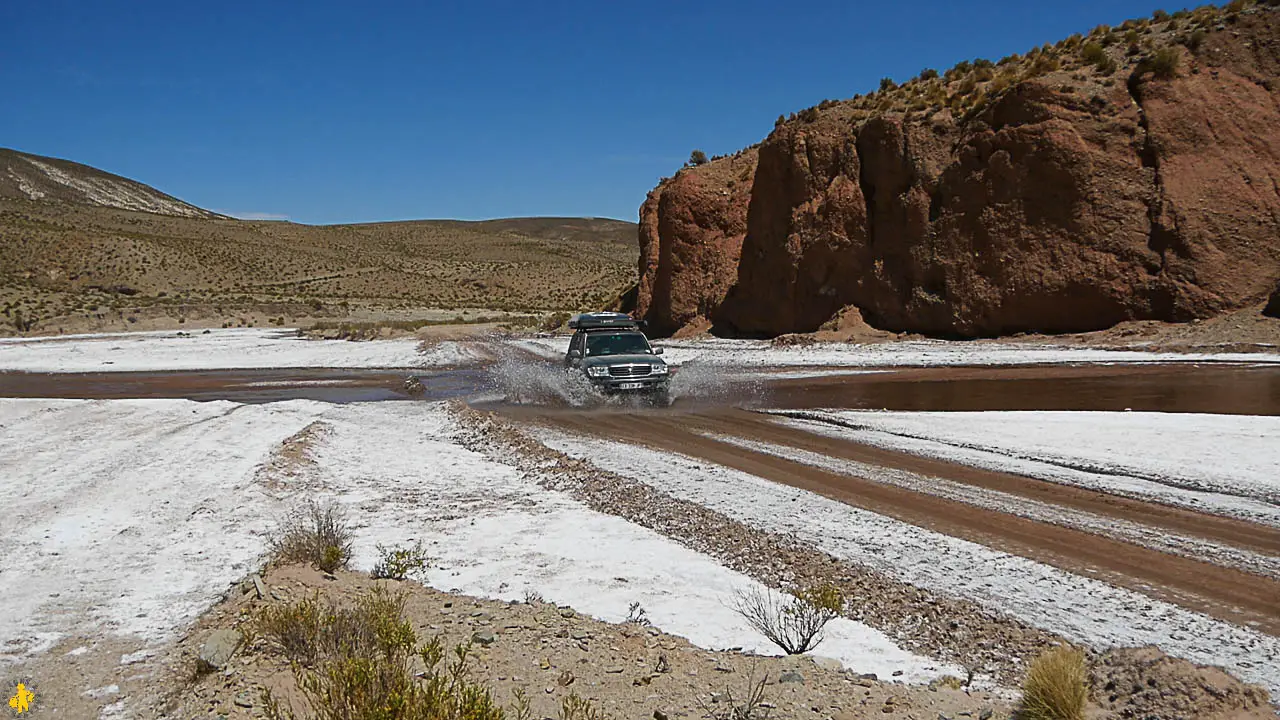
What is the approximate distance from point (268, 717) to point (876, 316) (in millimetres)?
35121

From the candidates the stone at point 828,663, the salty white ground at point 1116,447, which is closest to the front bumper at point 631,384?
the salty white ground at point 1116,447

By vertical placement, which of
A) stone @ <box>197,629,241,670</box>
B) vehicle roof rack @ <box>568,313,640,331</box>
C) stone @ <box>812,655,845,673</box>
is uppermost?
vehicle roof rack @ <box>568,313,640,331</box>

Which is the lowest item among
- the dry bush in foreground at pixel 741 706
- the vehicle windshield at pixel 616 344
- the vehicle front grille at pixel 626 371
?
the dry bush in foreground at pixel 741 706

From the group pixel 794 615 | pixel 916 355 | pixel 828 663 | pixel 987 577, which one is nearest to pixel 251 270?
pixel 916 355

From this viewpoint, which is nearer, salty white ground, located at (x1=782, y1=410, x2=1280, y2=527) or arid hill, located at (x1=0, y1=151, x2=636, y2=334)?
salty white ground, located at (x1=782, y1=410, x2=1280, y2=527)

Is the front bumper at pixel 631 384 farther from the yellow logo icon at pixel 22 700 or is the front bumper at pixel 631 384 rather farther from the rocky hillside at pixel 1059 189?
the rocky hillside at pixel 1059 189

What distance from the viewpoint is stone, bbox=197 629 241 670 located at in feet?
17.0

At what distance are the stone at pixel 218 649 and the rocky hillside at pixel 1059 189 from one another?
105 feet

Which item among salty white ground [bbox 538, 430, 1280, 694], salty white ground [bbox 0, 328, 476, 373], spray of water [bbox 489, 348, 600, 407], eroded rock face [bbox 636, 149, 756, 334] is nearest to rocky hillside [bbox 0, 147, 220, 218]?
salty white ground [bbox 0, 328, 476, 373]

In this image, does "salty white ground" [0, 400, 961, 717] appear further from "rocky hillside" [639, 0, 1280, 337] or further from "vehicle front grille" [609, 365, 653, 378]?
"rocky hillside" [639, 0, 1280, 337]

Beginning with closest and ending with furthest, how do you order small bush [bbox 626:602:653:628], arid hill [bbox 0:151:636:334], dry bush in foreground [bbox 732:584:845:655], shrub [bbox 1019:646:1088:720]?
shrub [bbox 1019:646:1088:720]
dry bush in foreground [bbox 732:584:845:655]
small bush [bbox 626:602:653:628]
arid hill [bbox 0:151:636:334]

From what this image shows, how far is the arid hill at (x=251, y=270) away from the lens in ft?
235

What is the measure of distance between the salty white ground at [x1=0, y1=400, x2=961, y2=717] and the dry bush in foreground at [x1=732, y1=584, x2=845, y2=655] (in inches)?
4.5

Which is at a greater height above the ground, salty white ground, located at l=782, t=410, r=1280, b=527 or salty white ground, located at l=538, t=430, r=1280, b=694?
salty white ground, located at l=782, t=410, r=1280, b=527
